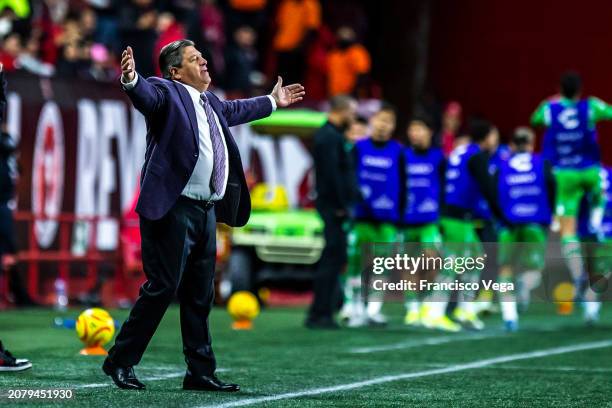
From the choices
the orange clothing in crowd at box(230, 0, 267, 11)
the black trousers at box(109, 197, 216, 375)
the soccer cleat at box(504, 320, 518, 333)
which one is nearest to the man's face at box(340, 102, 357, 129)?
the soccer cleat at box(504, 320, 518, 333)

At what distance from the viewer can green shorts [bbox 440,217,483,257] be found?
14.9 meters

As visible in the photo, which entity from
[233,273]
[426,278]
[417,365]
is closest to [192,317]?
[417,365]

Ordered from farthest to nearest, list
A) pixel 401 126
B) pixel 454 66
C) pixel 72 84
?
pixel 454 66
pixel 401 126
pixel 72 84

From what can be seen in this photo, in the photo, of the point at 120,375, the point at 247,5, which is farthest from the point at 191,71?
the point at 247,5

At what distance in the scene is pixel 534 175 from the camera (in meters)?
15.9

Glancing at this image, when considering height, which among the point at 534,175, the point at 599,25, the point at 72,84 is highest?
the point at 599,25

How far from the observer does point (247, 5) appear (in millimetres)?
24406

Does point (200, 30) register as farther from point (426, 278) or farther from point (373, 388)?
point (373, 388)

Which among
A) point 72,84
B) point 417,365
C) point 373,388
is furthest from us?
point 72,84

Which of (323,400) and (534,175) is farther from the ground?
(534,175)

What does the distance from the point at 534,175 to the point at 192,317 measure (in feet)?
27.5

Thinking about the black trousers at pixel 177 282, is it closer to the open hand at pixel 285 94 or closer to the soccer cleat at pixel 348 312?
the open hand at pixel 285 94

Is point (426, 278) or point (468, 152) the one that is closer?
point (426, 278)

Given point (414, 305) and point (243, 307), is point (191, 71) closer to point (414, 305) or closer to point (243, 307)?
point (243, 307)
